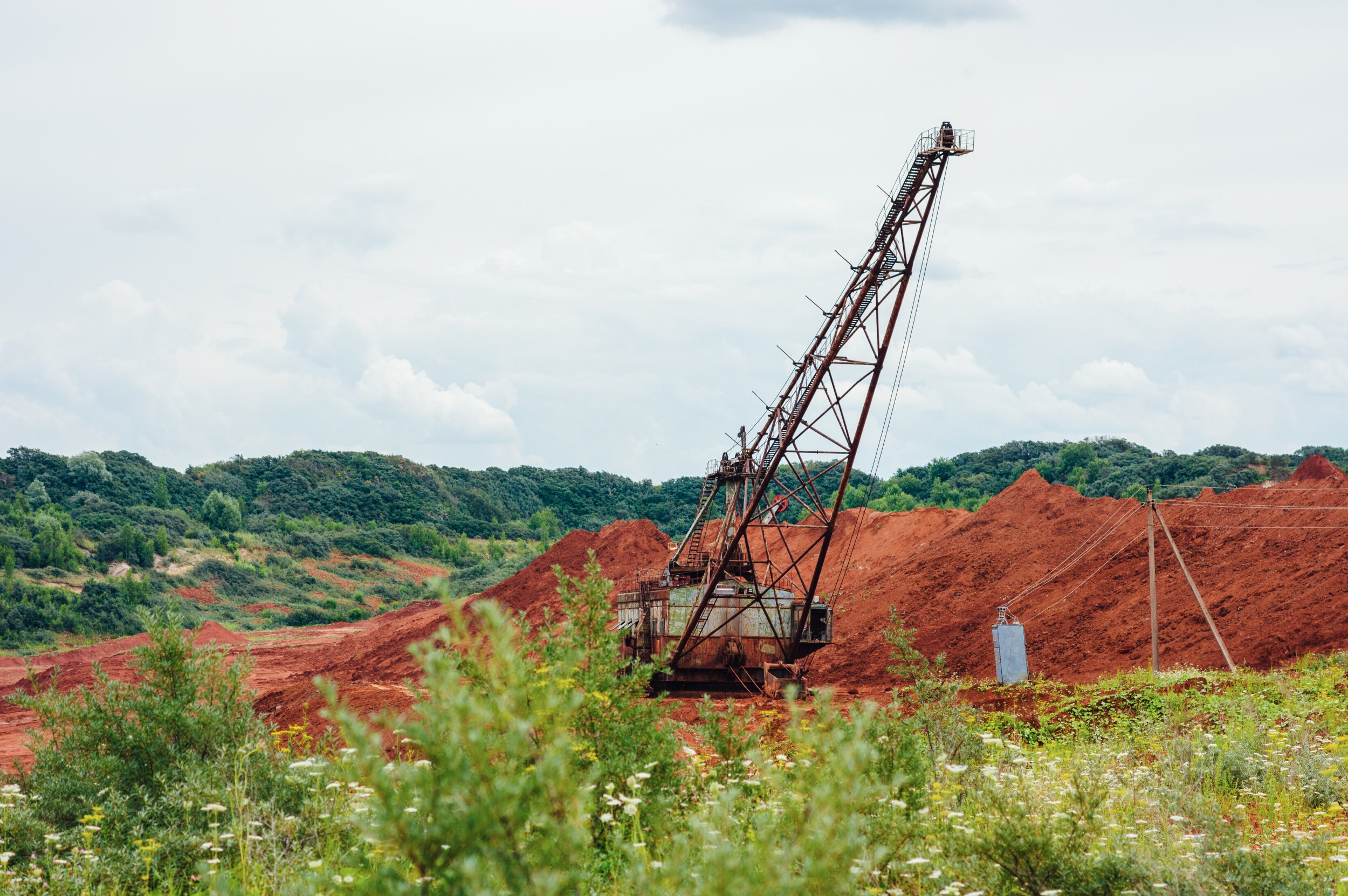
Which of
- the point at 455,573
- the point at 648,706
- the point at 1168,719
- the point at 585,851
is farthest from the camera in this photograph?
the point at 455,573

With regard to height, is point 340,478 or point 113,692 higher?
point 340,478

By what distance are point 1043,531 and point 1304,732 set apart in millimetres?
21625

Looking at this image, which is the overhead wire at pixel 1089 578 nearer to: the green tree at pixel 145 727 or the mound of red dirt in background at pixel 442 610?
the mound of red dirt in background at pixel 442 610

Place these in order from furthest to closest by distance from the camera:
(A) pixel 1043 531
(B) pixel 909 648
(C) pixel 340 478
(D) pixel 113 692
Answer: (C) pixel 340 478, (A) pixel 1043 531, (B) pixel 909 648, (D) pixel 113 692

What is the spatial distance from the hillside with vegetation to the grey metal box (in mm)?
23273

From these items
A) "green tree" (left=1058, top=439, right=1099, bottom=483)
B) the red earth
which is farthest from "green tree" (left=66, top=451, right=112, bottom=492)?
"green tree" (left=1058, top=439, right=1099, bottom=483)

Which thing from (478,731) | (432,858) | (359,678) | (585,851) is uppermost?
(478,731)

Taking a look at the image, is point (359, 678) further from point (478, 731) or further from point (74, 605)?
point (478, 731)

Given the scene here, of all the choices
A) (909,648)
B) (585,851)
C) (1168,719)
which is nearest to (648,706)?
(585,851)

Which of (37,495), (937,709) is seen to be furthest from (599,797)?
(37,495)

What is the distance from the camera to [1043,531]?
31.3 meters

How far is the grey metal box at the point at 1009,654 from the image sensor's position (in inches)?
766

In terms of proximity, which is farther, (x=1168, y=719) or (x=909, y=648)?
(x=1168, y=719)

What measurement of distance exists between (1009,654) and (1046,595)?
Result: 29.8ft
